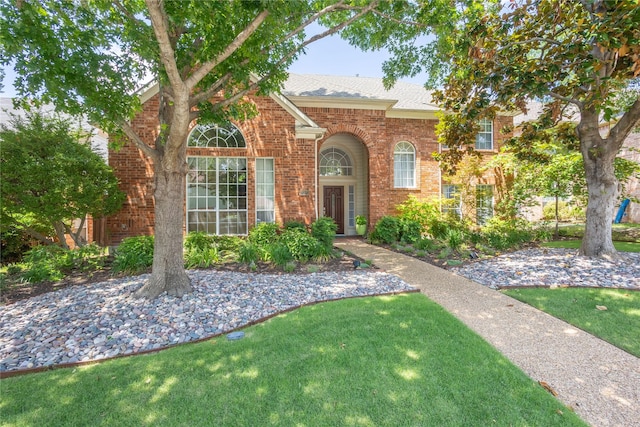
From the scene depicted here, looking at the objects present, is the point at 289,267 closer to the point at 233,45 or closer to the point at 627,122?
the point at 233,45

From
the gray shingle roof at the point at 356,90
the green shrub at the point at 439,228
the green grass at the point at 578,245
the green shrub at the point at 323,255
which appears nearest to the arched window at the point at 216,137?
the gray shingle roof at the point at 356,90

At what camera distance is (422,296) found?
5031mm

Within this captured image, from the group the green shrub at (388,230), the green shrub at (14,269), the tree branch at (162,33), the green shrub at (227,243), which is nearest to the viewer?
the tree branch at (162,33)

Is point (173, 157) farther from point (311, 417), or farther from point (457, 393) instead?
point (457, 393)

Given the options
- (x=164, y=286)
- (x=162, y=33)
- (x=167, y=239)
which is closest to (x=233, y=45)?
(x=162, y=33)

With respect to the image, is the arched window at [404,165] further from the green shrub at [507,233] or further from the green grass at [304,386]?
the green grass at [304,386]

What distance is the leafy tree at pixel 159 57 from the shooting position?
366 centimetres

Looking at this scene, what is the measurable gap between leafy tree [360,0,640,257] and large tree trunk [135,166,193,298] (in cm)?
516

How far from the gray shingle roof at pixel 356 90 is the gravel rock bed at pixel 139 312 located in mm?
8407

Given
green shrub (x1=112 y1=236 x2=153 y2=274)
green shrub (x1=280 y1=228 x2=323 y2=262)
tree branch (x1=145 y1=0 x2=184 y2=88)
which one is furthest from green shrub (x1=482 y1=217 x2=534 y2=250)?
green shrub (x1=112 y1=236 x2=153 y2=274)

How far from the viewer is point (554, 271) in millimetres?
6320

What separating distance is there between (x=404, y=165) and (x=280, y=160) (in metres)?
5.98

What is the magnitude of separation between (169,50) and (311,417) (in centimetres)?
427

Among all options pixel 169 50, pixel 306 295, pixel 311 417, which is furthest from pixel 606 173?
pixel 169 50
